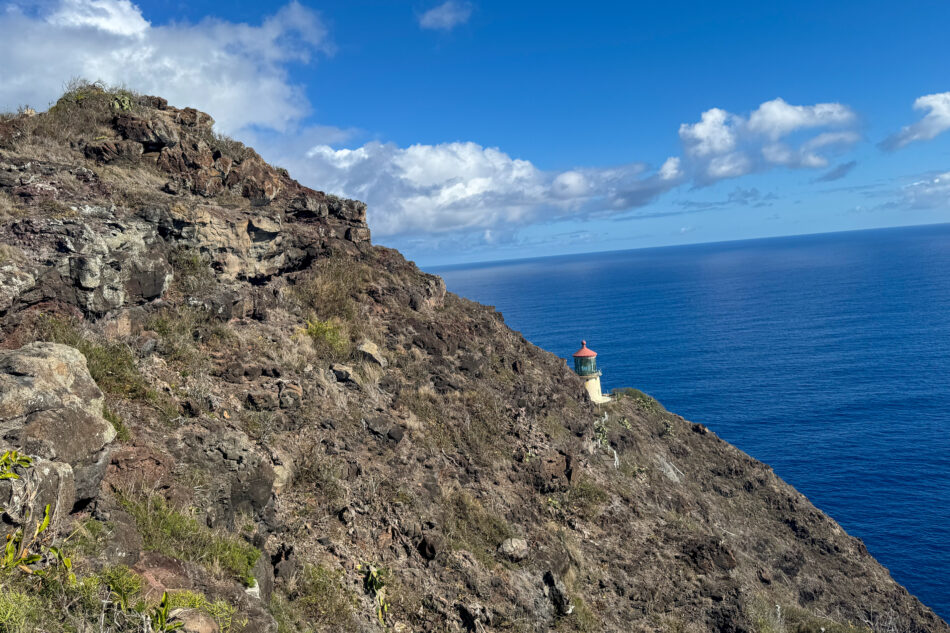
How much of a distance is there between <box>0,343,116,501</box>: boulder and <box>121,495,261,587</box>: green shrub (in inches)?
38.5

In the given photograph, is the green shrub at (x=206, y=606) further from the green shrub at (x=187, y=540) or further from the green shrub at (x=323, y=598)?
the green shrub at (x=323, y=598)

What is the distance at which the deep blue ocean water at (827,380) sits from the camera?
4053 centimetres

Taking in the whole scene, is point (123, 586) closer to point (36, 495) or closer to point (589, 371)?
point (36, 495)

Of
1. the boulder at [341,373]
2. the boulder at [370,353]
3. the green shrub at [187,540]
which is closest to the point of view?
the green shrub at [187,540]

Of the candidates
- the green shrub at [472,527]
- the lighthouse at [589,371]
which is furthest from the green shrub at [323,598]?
the lighthouse at [589,371]

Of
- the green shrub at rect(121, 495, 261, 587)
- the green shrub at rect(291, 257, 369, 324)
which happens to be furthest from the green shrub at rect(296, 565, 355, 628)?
the green shrub at rect(291, 257, 369, 324)

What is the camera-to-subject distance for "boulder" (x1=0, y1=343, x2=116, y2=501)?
298 inches

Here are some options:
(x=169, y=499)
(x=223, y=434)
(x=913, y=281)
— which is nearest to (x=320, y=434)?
(x=223, y=434)

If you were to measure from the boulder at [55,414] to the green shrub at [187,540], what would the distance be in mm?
977

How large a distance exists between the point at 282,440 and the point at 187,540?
448 cm

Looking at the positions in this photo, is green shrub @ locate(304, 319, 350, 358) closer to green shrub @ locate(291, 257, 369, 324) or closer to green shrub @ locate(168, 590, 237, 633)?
green shrub @ locate(291, 257, 369, 324)

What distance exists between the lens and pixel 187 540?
Result: 8836mm

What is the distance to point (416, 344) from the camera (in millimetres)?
20625

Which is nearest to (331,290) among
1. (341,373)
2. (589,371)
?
(341,373)
